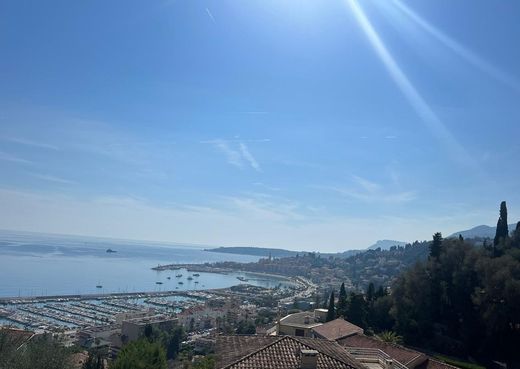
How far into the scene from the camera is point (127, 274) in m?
124

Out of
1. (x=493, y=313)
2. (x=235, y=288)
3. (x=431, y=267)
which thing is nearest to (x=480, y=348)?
(x=493, y=313)

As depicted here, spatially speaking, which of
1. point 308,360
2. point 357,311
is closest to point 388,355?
point 308,360

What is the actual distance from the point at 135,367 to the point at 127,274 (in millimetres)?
116463

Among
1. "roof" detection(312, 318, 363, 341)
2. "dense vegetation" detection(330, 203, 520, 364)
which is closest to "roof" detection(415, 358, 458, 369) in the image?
"roof" detection(312, 318, 363, 341)

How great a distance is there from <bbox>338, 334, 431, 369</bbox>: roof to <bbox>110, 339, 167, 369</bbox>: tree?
7252mm

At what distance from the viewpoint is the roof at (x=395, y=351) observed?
15.3m

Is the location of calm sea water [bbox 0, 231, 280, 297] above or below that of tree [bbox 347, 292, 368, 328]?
below

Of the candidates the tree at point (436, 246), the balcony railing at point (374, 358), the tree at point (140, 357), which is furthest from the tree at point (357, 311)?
the balcony railing at point (374, 358)

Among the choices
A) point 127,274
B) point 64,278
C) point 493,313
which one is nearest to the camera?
point 493,313

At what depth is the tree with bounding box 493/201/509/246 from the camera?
99.5 feet

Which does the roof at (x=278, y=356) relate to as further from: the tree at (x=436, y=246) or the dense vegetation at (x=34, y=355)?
the tree at (x=436, y=246)

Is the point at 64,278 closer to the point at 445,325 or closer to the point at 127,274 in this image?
the point at 127,274

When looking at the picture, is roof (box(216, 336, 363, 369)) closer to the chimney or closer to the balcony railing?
the chimney

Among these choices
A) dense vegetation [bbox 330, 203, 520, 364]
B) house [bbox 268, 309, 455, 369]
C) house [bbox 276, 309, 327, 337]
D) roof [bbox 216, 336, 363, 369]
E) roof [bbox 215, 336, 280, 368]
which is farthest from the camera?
house [bbox 276, 309, 327, 337]
